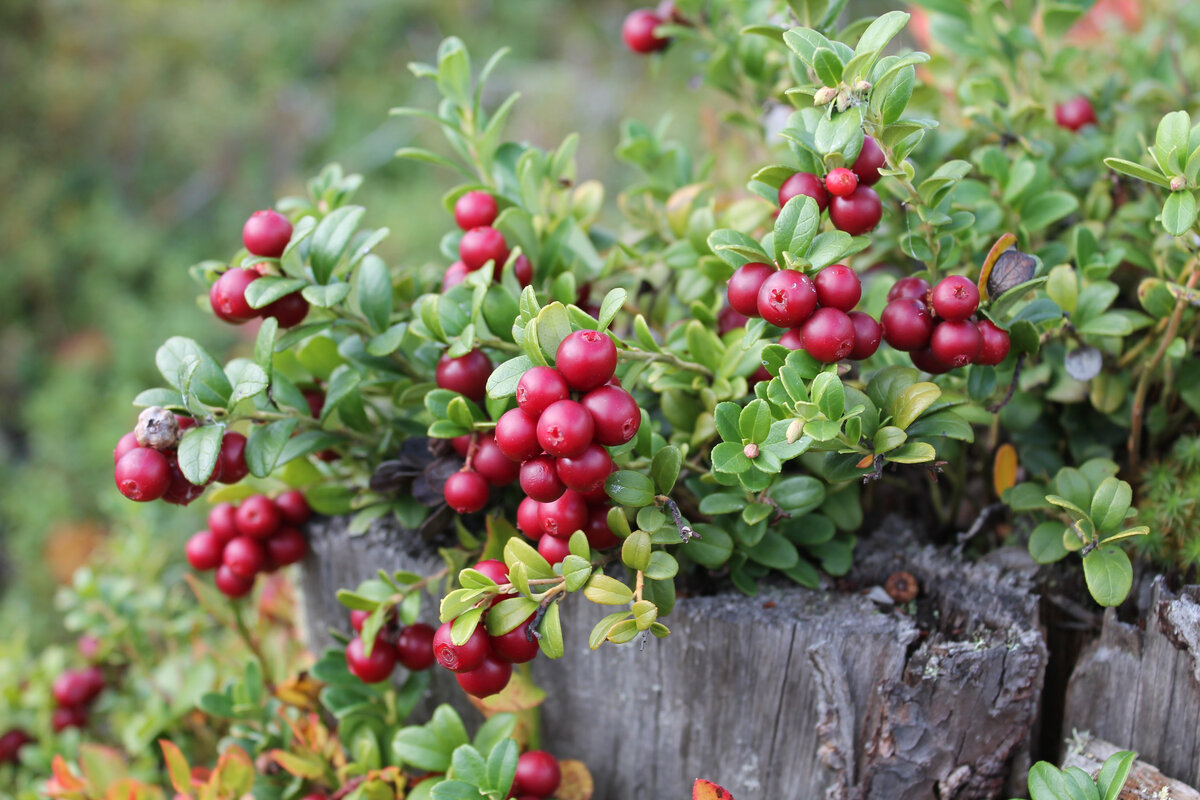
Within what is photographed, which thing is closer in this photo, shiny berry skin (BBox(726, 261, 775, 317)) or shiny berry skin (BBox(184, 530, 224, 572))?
shiny berry skin (BBox(726, 261, 775, 317))

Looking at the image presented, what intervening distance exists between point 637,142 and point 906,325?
2.69ft

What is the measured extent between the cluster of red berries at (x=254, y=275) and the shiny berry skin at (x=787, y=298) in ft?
2.31

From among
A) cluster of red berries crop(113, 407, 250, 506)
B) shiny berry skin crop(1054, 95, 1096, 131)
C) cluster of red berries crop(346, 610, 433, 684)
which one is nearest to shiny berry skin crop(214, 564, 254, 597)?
cluster of red berries crop(346, 610, 433, 684)

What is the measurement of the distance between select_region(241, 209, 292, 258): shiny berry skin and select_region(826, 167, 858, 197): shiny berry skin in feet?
2.52

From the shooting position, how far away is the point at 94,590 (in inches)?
81.7

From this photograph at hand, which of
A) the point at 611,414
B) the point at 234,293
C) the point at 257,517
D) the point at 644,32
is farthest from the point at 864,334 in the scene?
the point at 257,517

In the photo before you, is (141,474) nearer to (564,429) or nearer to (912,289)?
(564,429)

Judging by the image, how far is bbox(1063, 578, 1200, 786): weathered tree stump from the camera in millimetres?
1246

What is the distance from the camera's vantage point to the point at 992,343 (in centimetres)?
114

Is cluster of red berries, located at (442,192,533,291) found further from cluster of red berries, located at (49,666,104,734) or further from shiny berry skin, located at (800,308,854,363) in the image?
cluster of red berries, located at (49,666,104,734)

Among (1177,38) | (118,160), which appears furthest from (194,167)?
(1177,38)

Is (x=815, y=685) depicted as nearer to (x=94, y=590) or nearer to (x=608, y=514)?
(x=608, y=514)

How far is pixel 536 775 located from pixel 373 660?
313 millimetres

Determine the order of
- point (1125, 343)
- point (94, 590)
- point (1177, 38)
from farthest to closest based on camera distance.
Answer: point (1177, 38) < point (94, 590) < point (1125, 343)
